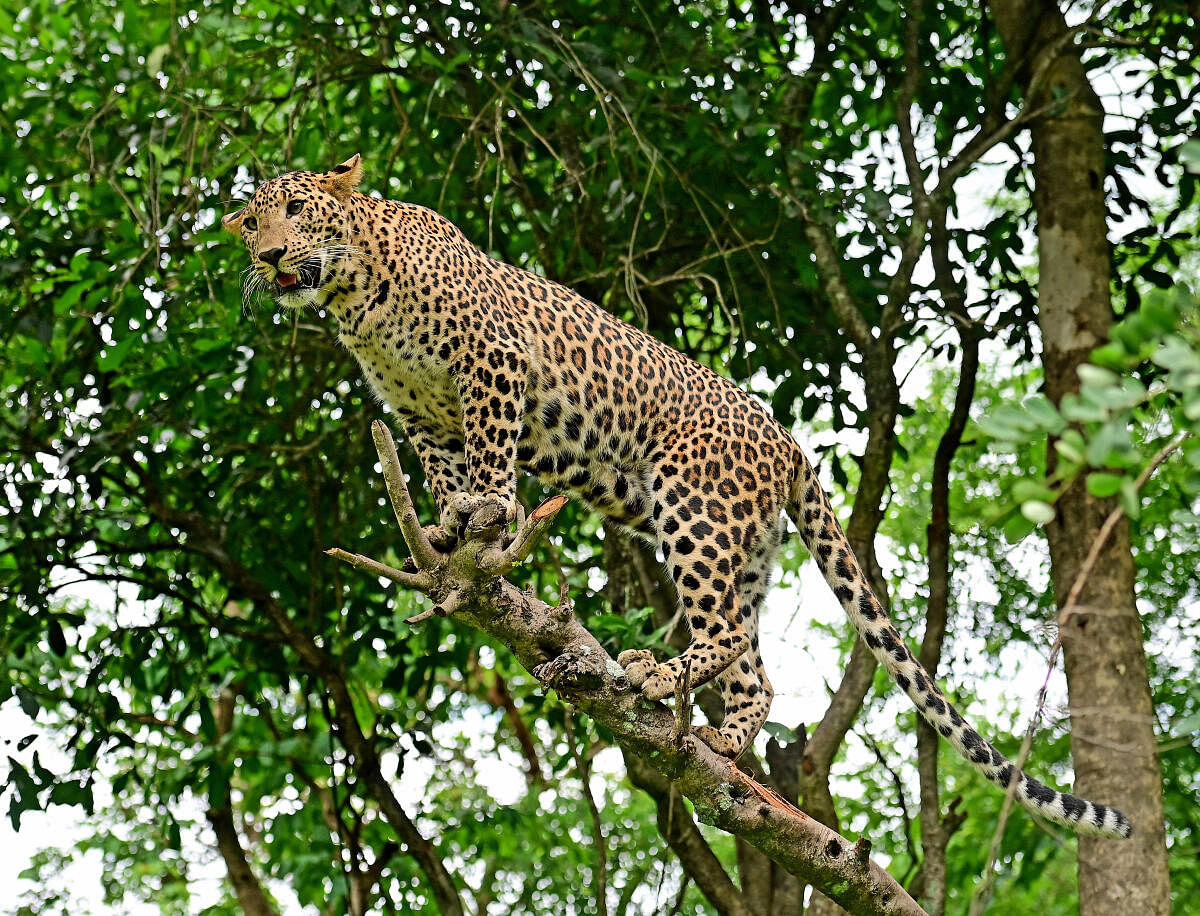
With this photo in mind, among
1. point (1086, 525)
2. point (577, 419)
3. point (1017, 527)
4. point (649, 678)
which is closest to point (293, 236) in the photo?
point (577, 419)

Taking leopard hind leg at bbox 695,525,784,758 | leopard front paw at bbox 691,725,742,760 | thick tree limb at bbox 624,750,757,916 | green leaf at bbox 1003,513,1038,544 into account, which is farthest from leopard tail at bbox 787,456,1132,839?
thick tree limb at bbox 624,750,757,916

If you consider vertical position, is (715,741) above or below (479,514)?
below

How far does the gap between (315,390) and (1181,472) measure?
260 inches

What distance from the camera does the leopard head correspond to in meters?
6.68

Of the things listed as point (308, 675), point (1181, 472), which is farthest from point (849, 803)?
point (308, 675)

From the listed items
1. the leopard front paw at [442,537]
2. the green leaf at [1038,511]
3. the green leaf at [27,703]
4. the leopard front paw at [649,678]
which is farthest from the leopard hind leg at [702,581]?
the green leaf at [27,703]

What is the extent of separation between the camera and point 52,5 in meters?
10.5

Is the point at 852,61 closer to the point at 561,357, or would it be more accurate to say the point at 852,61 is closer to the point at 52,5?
the point at 561,357

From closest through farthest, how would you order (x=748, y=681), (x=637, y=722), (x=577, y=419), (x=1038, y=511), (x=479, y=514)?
1. (x=1038, y=511)
2. (x=479, y=514)
3. (x=637, y=722)
4. (x=577, y=419)
5. (x=748, y=681)

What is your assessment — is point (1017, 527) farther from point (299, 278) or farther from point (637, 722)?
point (299, 278)

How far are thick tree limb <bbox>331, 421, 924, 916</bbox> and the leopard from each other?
18.4 inches

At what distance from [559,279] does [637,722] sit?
4.95 meters

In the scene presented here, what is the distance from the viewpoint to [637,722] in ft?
19.2

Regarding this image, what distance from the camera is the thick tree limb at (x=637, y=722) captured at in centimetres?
552
